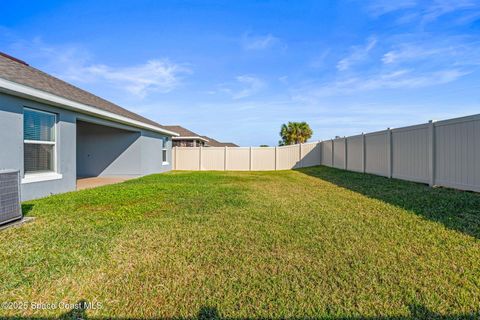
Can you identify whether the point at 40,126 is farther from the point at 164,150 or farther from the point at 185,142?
the point at 185,142

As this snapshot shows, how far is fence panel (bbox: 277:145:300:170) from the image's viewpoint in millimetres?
18531

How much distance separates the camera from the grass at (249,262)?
2.08 metres

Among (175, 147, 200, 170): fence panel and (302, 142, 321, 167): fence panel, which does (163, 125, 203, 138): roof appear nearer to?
(175, 147, 200, 170): fence panel

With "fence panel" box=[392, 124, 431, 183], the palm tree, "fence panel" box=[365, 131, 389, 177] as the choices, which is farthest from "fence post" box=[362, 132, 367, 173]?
the palm tree

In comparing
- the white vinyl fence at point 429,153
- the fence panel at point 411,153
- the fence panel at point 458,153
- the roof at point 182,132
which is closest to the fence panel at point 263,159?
the white vinyl fence at point 429,153

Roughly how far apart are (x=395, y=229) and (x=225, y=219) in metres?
2.81

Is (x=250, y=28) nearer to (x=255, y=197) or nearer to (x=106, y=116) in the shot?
(x=106, y=116)

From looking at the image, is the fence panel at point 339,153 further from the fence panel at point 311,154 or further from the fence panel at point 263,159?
the fence panel at point 263,159

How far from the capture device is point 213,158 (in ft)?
60.5

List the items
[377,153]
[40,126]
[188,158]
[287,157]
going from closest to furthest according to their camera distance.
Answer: [40,126] → [377,153] → [188,158] → [287,157]

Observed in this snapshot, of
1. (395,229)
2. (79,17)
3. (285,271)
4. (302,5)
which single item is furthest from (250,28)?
(285,271)

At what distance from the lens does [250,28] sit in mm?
10508

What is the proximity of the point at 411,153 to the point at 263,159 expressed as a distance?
10956mm

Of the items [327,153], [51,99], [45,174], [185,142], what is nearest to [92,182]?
[45,174]
